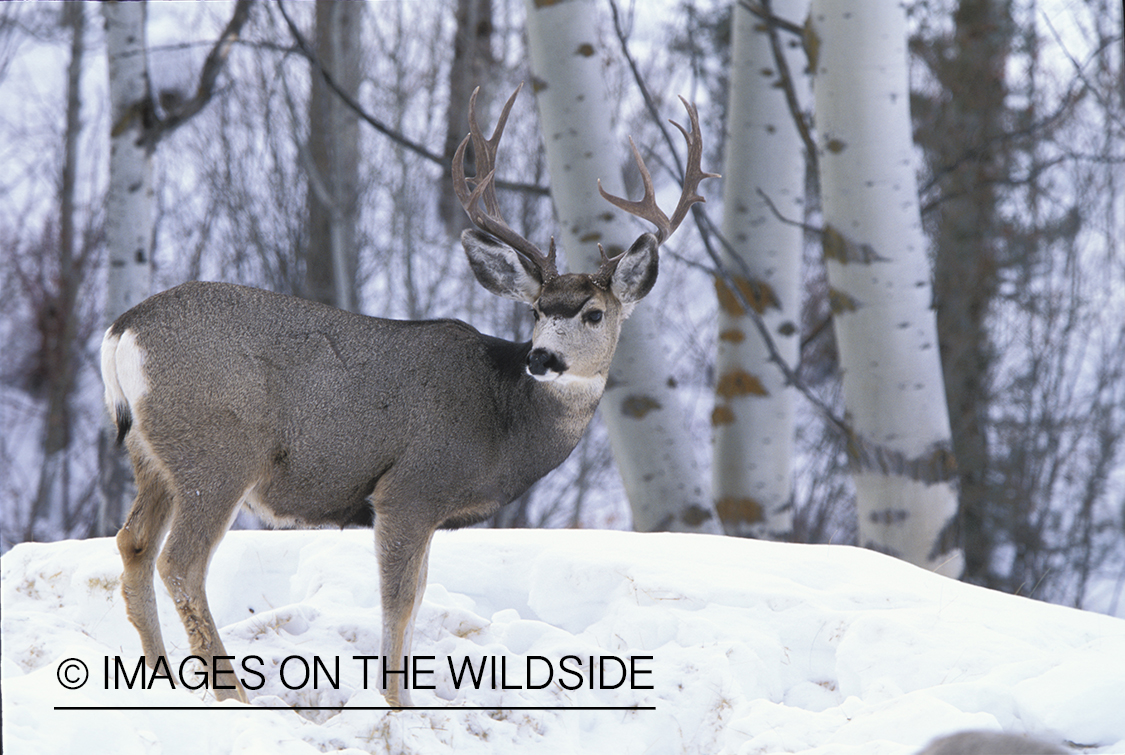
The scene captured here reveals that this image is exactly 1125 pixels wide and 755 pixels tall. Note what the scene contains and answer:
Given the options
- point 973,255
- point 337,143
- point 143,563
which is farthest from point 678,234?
point 143,563

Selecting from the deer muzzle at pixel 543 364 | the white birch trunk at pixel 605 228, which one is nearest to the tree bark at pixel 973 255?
the white birch trunk at pixel 605 228

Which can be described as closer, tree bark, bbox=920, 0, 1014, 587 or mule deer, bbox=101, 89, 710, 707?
mule deer, bbox=101, 89, 710, 707

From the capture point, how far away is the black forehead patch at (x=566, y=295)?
2.64 metres

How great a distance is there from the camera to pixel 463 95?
8516mm

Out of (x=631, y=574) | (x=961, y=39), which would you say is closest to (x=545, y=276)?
(x=631, y=574)

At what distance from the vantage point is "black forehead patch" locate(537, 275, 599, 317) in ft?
8.65

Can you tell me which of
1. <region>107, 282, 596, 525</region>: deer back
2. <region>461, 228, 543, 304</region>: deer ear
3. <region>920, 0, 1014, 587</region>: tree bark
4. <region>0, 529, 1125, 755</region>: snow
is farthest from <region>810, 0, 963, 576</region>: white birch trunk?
<region>920, 0, 1014, 587</region>: tree bark

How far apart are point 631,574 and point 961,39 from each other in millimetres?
10050

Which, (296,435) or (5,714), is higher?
(296,435)

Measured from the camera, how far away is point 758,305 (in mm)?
4695

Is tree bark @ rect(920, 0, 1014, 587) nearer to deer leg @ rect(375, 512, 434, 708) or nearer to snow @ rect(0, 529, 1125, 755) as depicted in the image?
snow @ rect(0, 529, 1125, 755)

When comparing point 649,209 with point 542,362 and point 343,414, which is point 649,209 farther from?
point 343,414

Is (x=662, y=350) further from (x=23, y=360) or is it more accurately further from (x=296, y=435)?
(x=23, y=360)

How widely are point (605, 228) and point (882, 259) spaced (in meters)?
1.12
